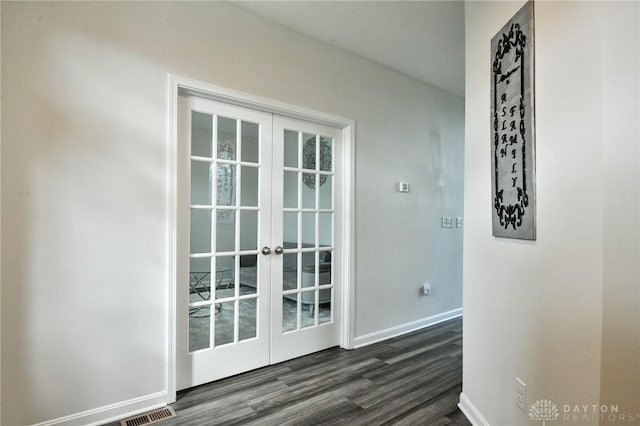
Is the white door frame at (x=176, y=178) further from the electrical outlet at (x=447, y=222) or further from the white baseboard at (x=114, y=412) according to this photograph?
the electrical outlet at (x=447, y=222)

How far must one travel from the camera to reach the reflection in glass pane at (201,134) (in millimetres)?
2355

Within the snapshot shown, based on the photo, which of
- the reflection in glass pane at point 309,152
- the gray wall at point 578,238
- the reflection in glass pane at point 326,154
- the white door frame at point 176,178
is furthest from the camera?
the reflection in glass pane at point 326,154

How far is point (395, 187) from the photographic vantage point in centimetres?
347

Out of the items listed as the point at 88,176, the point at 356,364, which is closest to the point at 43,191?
the point at 88,176

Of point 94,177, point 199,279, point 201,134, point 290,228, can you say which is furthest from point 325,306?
point 94,177

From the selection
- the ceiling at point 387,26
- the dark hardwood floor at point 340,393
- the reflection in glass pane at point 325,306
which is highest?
the ceiling at point 387,26

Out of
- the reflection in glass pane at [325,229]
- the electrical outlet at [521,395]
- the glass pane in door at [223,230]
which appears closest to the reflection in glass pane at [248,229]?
the glass pane in door at [223,230]

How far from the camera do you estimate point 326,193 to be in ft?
10.00

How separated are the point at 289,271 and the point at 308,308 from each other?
16.0 inches

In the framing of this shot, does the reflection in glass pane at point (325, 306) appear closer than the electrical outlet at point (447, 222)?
Yes

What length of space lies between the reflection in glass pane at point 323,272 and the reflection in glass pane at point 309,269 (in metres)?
0.07

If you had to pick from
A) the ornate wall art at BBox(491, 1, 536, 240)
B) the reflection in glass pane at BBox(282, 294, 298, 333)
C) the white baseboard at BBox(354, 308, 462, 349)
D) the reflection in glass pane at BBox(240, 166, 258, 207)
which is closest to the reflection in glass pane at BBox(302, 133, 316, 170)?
the reflection in glass pane at BBox(240, 166, 258, 207)

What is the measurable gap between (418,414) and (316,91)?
100 inches

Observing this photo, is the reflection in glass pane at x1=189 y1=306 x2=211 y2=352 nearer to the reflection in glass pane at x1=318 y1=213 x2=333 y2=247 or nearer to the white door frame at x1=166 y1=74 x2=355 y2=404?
the white door frame at x1=166 y1=74 x2=355 y2=404
